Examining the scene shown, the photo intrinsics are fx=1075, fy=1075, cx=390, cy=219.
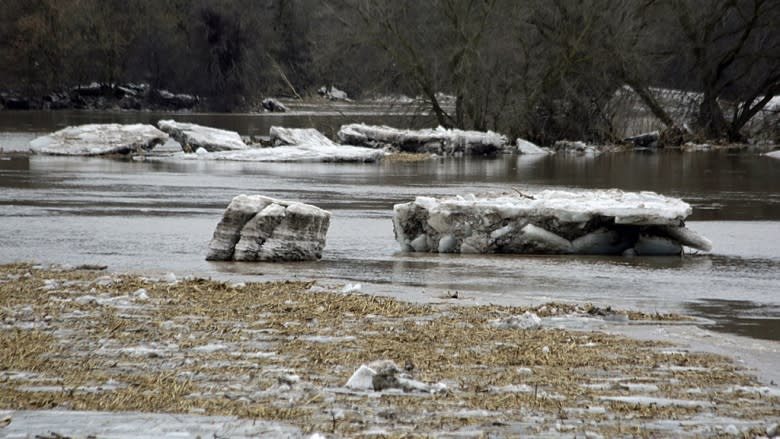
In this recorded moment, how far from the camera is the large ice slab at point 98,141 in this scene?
32.8 meters

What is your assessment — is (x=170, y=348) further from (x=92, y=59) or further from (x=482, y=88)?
(x=92, y=59)

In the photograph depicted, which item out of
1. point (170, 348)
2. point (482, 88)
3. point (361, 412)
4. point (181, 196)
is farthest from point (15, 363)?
point (482, 88)

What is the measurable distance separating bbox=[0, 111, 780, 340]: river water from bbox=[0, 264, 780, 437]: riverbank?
1.51 meters

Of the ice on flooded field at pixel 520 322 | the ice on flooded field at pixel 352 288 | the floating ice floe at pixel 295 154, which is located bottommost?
the ice on flooded field at pixel 352 288

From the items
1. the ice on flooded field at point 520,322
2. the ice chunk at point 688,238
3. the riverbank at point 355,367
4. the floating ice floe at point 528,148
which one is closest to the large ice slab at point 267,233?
the riverbank at point 355,367

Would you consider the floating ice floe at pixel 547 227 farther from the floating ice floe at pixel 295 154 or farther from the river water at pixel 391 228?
the floating ice floe at pixel 295 154

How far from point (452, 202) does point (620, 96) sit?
27747 millimetres

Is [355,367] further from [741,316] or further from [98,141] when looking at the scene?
[98,141]

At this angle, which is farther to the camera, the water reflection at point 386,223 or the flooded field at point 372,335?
the water reflection at point 386,223

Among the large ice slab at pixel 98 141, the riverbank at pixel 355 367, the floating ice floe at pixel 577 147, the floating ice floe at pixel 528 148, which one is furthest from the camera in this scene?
the floating ice floe at pixel 577 147

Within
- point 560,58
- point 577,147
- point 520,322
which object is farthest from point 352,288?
point 560,58

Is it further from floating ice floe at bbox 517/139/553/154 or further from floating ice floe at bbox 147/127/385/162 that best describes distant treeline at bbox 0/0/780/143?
floating ice floe at bbox 147/127/385/162

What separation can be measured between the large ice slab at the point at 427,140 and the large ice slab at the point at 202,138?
3.88 metres

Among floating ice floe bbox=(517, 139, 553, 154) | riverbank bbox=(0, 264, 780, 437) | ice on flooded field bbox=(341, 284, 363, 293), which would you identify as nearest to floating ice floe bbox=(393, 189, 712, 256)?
ice on flooded field bbox=(341, 284, 363, 293)
